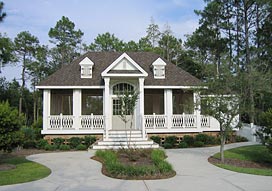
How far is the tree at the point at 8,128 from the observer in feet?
32.7

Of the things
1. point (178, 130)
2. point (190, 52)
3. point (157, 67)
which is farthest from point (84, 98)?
point (190, 52)

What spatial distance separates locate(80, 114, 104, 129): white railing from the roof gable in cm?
294

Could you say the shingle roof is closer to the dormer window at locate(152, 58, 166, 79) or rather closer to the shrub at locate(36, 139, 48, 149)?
the dormer window at locate(152, 58, 166, 79)

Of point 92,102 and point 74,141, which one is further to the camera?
point 92,102

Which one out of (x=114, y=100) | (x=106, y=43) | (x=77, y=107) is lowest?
(x=77, y=107)

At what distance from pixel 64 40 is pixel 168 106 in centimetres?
2441

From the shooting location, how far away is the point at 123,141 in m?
15.1

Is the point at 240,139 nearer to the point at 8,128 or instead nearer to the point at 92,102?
the point at 92,102

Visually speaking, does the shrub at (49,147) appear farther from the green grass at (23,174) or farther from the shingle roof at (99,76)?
the green grass at (23,174)

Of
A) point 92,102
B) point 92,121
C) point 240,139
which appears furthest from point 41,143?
point 240,139

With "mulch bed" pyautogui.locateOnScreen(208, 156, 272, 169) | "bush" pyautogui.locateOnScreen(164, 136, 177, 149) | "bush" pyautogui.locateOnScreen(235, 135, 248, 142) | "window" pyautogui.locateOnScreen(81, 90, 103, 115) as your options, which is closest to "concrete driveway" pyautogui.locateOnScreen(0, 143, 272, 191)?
"mulch bed" pyautogui.locateOnScreen(208, 156, 272, 169)

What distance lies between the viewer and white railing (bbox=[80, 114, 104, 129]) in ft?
56.0

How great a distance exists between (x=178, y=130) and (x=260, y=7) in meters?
14.8

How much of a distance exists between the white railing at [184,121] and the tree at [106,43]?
20241 mm
